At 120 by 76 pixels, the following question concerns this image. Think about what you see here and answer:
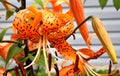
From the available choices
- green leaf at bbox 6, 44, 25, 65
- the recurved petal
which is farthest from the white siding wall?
the recurved petal

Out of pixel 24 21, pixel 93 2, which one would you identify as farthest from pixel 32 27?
pixel 93 2

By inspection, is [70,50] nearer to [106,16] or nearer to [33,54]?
[33,54]

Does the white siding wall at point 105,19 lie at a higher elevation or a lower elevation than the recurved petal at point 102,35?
lower

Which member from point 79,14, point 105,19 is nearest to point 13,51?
point 79,14

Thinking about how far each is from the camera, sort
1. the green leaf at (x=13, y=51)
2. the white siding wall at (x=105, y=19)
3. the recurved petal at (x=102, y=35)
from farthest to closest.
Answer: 1. the white siding wall at (x=105, y=19)
2. the green leaf at (x=13, y=51)
3. the recurved petal at (x=102, y=35)

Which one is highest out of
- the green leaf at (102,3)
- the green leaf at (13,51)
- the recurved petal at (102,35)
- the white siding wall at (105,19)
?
the green leaf at (102,3)

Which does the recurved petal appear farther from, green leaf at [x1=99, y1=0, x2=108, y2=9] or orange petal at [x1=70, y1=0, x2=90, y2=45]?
green leaf at [x1=99, y1=0, x2=108, y2=9]

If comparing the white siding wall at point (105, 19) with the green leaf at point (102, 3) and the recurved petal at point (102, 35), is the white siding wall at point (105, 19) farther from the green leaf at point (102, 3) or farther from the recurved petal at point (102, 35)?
the recurved petal at point (102, 35)

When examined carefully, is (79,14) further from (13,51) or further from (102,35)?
(13,51)

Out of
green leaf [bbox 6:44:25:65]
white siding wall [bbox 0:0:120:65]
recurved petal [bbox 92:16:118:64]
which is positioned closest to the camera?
recurved petal [bbox 92:16:118:64]

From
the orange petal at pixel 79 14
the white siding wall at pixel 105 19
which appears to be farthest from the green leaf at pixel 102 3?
the white siding wall at pixel 105 19

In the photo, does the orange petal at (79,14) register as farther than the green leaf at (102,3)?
No

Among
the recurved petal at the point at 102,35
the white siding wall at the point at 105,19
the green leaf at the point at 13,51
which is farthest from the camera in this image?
the white siding wall at the point at 105,19
